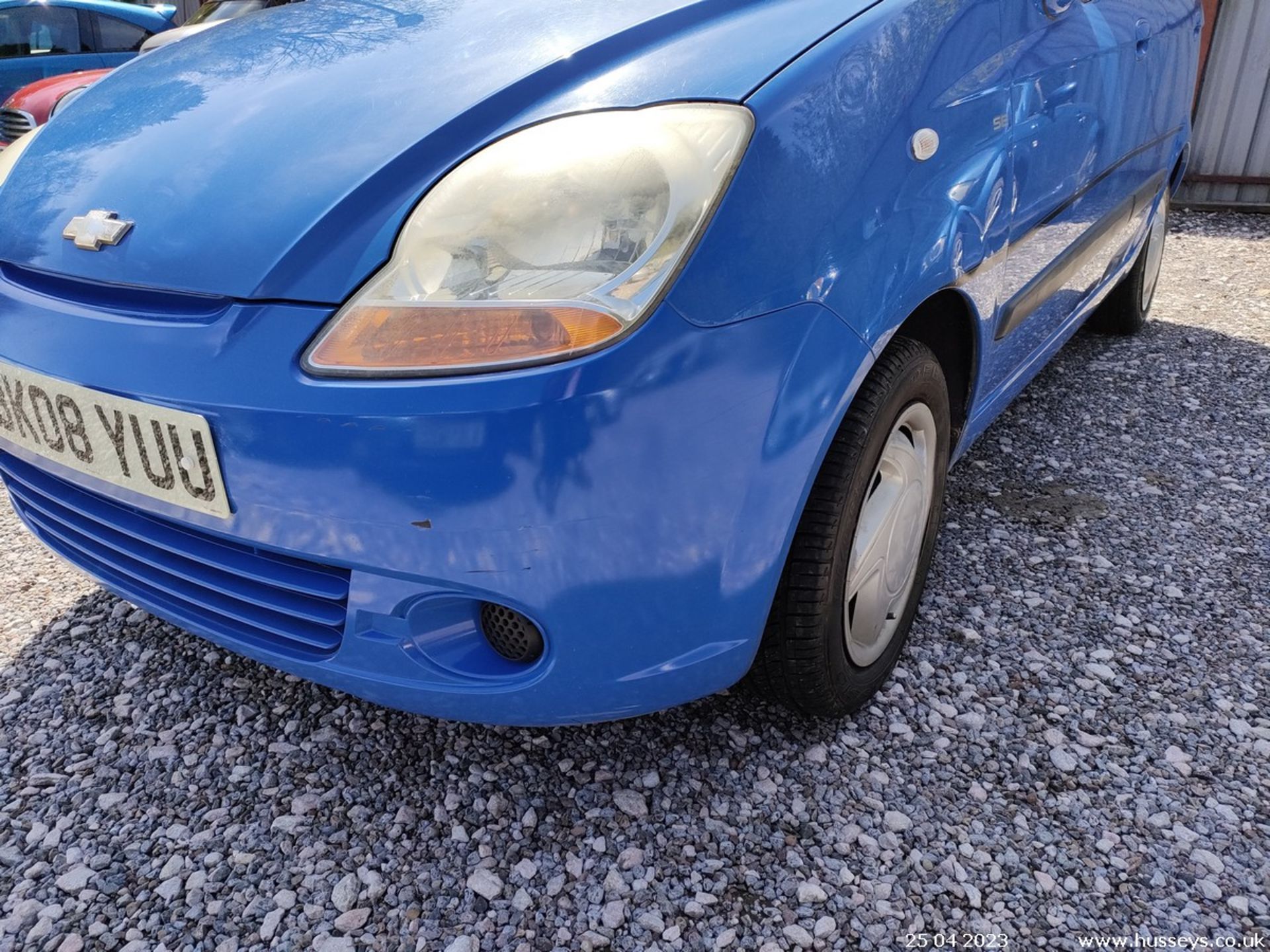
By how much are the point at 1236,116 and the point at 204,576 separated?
6.62 meters

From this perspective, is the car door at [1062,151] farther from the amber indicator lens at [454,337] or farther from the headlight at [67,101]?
the headlight at [67,101]

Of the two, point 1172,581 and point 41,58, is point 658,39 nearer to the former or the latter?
point 1172,581

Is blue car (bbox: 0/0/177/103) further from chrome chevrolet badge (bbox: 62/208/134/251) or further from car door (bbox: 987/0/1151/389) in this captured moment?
car door (bbox: 987/0/1151/389)

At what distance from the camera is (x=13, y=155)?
1.77 metres

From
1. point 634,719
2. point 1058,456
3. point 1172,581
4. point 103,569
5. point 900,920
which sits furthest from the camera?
point 1058,456

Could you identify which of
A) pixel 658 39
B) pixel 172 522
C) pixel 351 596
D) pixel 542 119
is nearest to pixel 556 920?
pixel 351 596

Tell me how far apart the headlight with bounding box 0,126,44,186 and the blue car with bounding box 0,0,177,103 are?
240 inches

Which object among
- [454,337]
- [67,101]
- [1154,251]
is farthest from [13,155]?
[1154,251]

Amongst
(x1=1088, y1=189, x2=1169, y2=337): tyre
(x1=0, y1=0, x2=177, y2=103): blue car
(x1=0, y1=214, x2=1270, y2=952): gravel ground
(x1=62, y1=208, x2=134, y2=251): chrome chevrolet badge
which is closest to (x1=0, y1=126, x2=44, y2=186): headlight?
(x1=62, y1=208, x2=134, y2=251): chrome chevrolet badge

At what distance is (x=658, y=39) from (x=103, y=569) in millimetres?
1203

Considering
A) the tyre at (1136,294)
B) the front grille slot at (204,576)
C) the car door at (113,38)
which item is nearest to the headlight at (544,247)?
the front grille slot at (204,576)

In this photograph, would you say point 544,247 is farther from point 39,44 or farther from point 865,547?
point 39,44

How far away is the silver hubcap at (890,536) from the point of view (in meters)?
1.62

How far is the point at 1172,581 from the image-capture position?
2215mm
